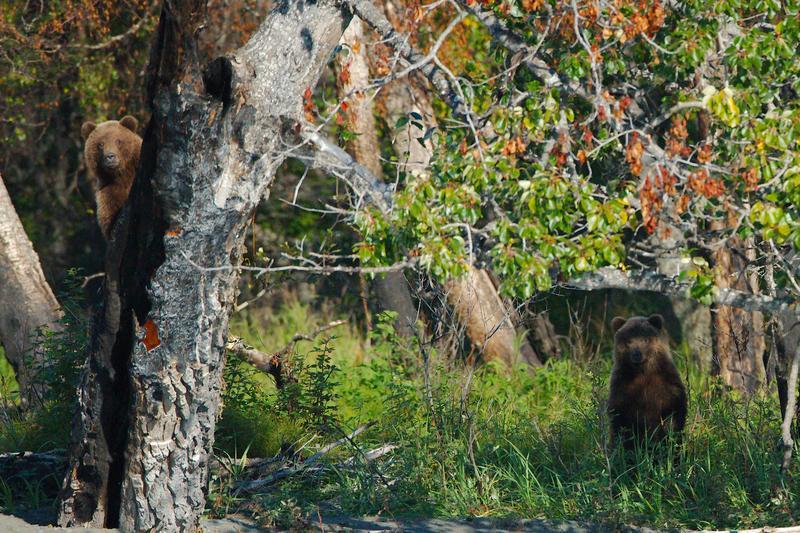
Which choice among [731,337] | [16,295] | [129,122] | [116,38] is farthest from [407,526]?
[116,38]

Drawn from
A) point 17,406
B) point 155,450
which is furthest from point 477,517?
point 17,406

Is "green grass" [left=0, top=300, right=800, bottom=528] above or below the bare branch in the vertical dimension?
below

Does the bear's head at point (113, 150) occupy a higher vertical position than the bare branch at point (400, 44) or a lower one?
lower

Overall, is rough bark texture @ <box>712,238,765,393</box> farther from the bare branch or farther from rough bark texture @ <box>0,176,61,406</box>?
rough bark texture @ <box>0,176,61,406</box>

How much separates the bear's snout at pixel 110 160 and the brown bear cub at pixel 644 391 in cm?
410

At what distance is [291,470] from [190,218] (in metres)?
2.25

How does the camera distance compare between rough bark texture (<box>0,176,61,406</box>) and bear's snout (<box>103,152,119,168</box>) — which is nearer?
bear's snout (<box>103,152,119,168</box>)

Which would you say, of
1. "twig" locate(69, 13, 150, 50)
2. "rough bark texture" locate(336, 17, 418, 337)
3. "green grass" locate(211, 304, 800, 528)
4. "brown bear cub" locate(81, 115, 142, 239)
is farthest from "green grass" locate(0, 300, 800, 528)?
"twig" locate(69, 13, 150, 50)

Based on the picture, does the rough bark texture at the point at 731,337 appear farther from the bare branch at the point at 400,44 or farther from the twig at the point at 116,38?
the twig at the point at 116,38

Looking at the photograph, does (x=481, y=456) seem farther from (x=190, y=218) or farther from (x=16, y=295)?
(x=16, y=295)

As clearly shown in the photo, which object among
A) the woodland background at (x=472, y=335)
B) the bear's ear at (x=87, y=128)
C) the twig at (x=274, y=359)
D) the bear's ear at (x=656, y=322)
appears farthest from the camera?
the bear's ear at (x=87, y=128)

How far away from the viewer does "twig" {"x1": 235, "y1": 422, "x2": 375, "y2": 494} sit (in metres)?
7.00

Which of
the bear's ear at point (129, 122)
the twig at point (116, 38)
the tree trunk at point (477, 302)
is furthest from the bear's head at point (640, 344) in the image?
the twig at point (116, 38)

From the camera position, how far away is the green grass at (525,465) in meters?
6.46
